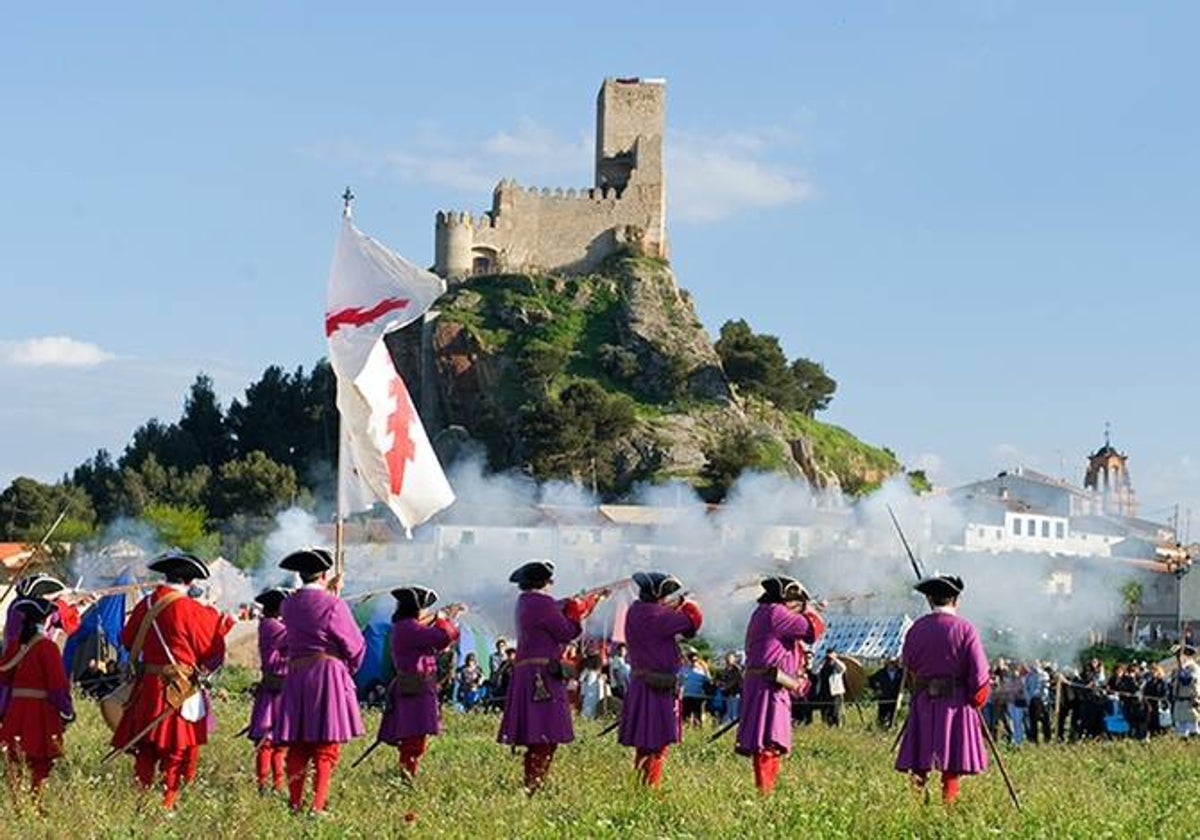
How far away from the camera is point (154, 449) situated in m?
116

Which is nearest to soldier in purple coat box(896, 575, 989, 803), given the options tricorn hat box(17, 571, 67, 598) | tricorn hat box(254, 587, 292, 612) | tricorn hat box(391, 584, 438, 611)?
tricorn hat box(391, 584, 438, 611)

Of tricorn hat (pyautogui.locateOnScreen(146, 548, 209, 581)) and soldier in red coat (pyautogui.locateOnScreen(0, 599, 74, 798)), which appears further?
soldier in red coat (pyautogui.locateOnScreen(0, 599, 74, 798))

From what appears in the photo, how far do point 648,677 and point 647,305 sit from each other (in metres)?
93.2

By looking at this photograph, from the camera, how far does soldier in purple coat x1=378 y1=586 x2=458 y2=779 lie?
15.2 meters

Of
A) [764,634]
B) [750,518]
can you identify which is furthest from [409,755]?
[750,518]

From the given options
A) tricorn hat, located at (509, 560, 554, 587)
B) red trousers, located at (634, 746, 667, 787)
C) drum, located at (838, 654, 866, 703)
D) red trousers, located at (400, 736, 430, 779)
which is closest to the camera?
red trousers, located at (634, 746, 667, 787)

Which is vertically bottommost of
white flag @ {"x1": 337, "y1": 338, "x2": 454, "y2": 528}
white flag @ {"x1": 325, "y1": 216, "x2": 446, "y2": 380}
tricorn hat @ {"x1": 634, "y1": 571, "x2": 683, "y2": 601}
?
tricorn hat @ {"x1": 634, "y1": 571, "x2": 683, "y2": 601}

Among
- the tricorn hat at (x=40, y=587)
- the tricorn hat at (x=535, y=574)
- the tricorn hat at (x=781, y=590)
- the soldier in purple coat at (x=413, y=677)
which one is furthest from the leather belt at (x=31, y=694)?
the tricorn hat at (x=781, y=590)

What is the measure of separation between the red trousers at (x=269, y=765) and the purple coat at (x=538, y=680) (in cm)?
172

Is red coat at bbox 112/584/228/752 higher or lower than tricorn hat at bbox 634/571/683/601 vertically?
lower

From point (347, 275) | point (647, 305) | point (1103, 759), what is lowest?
point (1103, 759)

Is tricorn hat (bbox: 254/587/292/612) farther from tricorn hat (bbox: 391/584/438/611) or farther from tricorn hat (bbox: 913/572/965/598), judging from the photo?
tricorn hat (bbox: 913/572/965/598)

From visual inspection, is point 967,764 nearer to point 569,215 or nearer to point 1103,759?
point 1103,759

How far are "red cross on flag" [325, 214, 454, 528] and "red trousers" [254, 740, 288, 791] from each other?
372 centimetres
